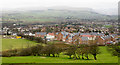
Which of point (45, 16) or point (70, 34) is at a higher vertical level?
point (45, 16)

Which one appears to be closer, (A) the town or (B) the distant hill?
(A) the town

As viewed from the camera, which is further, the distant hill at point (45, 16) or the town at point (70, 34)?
the distant hill at point (45, 16)

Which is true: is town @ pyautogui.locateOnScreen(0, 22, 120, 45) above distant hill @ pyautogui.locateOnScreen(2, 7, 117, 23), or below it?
below

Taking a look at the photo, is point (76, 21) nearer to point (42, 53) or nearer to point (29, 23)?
point (29, 23)

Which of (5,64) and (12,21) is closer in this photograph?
(5,64)

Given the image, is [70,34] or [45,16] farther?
[45,16]

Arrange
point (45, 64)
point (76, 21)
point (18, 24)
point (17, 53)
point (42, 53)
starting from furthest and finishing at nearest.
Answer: point (76, 21)
point (18, 24)
point (17, 53)
point (42, 53)
point (45, 64)

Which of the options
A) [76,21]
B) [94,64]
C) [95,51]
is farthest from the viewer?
[76,21]

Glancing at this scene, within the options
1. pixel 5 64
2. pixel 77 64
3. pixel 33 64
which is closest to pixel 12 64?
pixel 5 64

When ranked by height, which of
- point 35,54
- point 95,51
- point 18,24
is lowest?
point 35,54

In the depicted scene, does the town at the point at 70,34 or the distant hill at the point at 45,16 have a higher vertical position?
the distant hill at the point at 45,16

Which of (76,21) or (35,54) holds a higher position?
(76,21)
